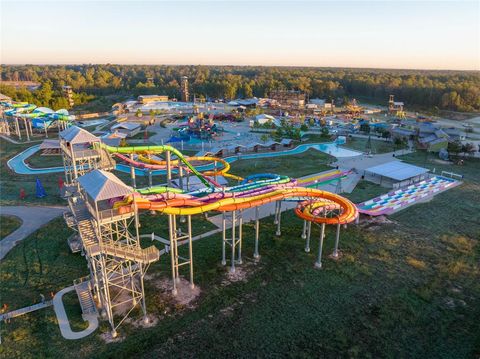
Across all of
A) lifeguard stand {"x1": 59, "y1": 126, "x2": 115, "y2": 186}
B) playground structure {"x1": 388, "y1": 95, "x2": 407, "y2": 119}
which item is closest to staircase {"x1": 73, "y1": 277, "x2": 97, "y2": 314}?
lifeguard stand {"x1": 59, "y1": 126, "x2": 115, "y2": 186}

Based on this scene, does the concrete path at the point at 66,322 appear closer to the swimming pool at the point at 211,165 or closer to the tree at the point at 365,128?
the swimming pool at the point at 211,165

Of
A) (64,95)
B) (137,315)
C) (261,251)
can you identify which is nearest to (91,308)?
(137,315)

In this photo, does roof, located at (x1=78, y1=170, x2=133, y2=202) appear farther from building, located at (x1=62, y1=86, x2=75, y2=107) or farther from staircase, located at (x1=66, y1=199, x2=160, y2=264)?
building, located at (x1=62, y1=86, x2=75, y2=107)

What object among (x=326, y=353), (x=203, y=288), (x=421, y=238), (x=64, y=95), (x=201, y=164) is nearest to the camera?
(x=326, y=353)

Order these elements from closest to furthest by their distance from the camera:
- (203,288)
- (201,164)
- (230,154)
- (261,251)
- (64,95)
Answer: (203,288) → (261,251) → (201,164) → (230,154) → (64,95)

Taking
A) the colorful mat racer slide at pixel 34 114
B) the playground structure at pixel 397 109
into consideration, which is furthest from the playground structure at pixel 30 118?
the playground structure at pixel 397 109

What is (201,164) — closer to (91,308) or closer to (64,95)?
(91,308)

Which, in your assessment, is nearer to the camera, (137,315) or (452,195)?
(137,315)
